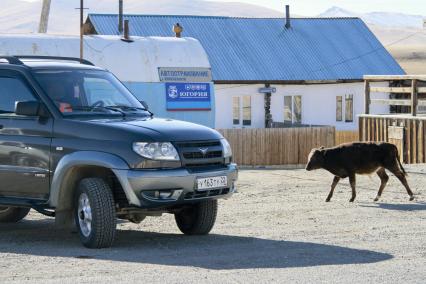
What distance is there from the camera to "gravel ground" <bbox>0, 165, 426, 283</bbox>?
919 cm

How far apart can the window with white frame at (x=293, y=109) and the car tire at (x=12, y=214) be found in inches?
1213

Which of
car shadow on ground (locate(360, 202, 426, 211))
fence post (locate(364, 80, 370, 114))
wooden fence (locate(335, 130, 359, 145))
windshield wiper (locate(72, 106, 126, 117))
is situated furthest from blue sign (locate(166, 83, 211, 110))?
wooden fence (locate(335, 130, 359, 145))

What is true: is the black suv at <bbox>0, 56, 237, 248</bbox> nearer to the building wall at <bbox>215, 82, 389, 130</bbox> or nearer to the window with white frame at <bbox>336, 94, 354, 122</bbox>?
the building wall at <bbox>215, 82, 389, 130</bbox>

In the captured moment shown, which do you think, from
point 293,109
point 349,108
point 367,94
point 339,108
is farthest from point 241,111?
point 367,94

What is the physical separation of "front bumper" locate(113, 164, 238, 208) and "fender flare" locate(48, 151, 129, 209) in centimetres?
10

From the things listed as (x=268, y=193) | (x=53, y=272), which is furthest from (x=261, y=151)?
(x=53, y=272)

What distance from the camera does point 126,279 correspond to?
895 centimetres

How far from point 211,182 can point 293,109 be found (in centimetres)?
3338

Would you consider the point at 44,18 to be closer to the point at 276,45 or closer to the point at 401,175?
the point at 276,45

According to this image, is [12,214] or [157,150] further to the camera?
[12,214]

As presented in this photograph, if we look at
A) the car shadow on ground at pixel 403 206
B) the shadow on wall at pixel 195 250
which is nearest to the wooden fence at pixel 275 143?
the car shadow on ground at pixel 403 206

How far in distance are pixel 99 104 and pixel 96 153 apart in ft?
3.88

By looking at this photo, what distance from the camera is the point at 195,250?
10.7 metres

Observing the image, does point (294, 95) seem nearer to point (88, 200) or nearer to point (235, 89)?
point (235, 89)
